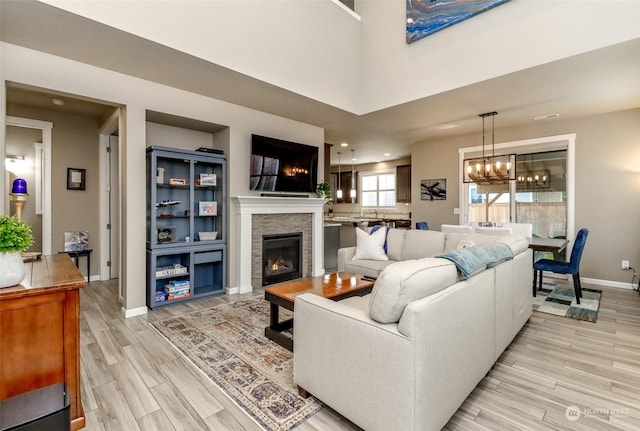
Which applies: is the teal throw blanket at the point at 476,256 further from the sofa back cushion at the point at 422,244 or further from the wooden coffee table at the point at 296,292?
the sofa back cushion at the point at 422,244

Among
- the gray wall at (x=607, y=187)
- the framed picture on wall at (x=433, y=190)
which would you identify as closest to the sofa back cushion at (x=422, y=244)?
the framed picture on wall at (x=433, y=190)

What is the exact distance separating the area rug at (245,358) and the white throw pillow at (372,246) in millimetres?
1478

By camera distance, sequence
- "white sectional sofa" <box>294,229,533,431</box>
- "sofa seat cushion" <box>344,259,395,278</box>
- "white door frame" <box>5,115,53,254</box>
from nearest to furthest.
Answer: "white sectional sofa" <box>294,229,533,431</box> < "sofa seat cushion" <box>344,259,395,278</box> < "white door frame" <box>5,115,53,254</box>


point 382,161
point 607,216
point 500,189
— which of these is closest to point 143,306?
point 500,189

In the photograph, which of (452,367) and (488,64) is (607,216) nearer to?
(488,64)

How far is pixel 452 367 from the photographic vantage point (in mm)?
1632

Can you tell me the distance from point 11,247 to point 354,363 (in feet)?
5.67

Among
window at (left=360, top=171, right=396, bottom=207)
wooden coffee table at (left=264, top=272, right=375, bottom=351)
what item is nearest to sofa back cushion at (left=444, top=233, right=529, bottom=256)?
wooden coffee table at (left=264, top=272, right=375, bottom=351)

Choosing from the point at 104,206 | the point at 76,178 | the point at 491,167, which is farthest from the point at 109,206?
the point at 491,167

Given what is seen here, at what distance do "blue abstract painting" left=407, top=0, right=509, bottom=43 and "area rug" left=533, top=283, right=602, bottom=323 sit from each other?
3595mm

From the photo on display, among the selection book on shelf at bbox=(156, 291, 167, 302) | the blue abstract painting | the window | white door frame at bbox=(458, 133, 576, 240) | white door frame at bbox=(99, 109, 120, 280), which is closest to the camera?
the blue abstract painting

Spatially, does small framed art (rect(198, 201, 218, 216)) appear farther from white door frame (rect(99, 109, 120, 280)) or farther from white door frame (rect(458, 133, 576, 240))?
white door frame (rect(458, 133, 576, 240))

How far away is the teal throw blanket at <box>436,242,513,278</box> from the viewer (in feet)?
5.97

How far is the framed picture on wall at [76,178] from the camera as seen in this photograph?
4.80 m
